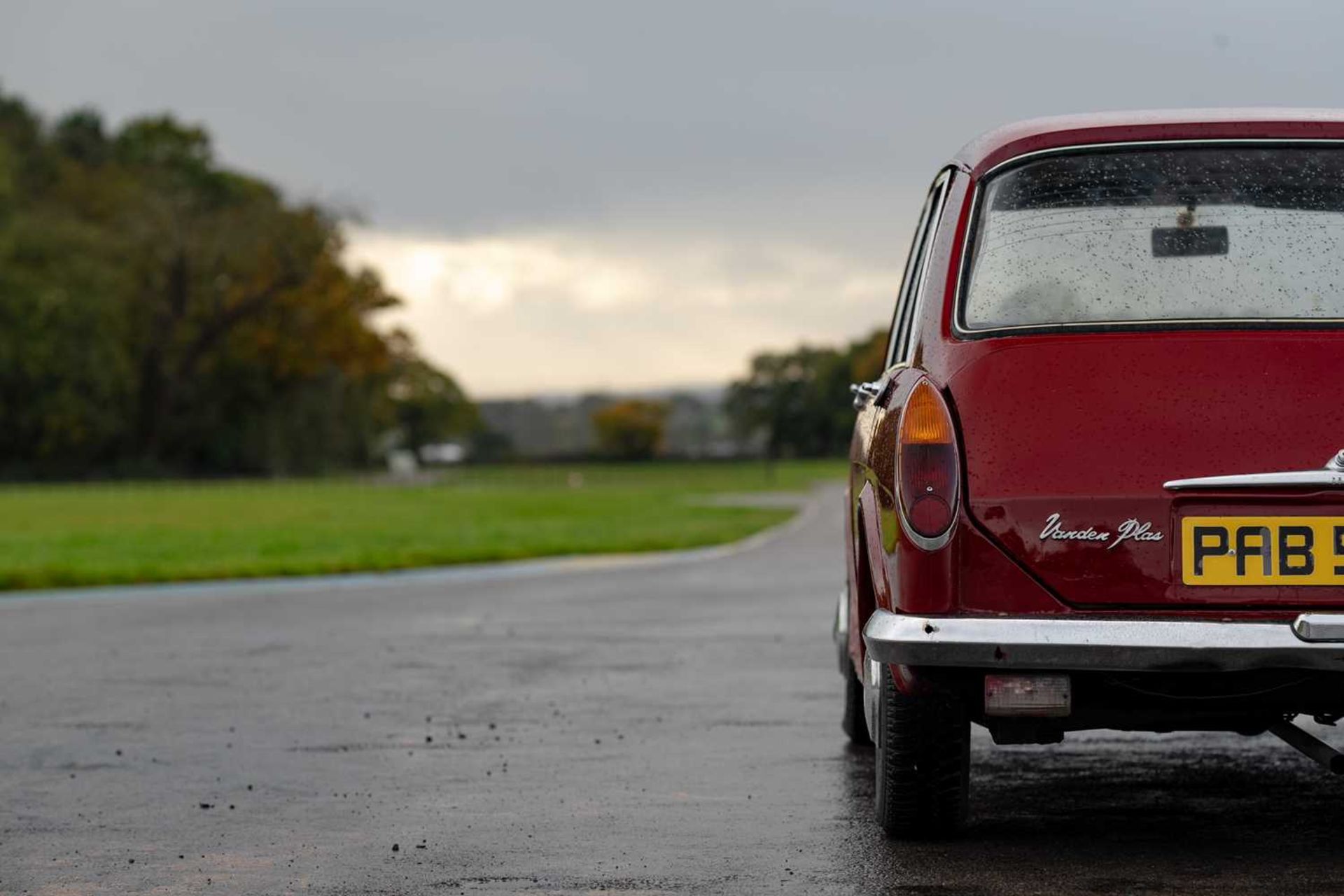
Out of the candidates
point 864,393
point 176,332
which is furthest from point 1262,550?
point 176,332

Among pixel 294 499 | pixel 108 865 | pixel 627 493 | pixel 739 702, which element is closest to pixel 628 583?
pixel 739 702

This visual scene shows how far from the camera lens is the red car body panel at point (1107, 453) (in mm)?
5188

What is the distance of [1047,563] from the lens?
17.1 ft

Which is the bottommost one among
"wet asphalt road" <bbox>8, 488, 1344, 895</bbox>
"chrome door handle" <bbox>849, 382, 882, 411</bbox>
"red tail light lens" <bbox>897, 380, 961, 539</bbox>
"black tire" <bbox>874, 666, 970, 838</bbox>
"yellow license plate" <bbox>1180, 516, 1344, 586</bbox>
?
"wet asphalt road" <bbox>8, 488, 1344, 895</bbox>

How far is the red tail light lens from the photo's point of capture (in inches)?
208

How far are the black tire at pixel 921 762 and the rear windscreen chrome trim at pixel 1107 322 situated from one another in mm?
974

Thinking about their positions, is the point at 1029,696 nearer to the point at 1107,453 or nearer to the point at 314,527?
the point at 1107,453

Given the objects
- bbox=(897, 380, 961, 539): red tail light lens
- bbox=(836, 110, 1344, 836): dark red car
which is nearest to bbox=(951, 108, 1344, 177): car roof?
bbox=(836, 110, 1344, 836): dark red car

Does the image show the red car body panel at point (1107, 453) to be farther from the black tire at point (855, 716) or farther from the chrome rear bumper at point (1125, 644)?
the black tire at point (855, 716)

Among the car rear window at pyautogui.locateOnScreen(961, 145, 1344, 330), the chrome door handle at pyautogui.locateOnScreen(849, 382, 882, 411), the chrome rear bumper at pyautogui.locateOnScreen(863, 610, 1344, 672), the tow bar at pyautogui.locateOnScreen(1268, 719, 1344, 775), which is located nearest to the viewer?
the chrome rear bumper at pyautogui.locateOnScreen(863, 610, 1344, 672)

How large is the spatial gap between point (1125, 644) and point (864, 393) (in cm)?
176

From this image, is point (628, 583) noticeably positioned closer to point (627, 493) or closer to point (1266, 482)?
point (1266, 482)

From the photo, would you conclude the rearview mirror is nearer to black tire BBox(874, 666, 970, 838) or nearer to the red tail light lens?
the red tail light lens

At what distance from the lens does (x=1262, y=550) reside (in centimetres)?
516
